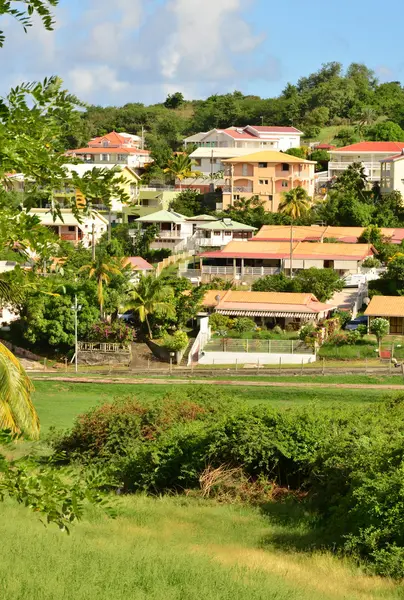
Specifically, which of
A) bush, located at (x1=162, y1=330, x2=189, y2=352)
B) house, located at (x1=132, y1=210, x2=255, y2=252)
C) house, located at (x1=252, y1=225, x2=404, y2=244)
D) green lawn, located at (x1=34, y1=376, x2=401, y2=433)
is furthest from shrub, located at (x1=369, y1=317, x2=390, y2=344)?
house, located at (x1=132, y1=210, x2=255, y2=252)

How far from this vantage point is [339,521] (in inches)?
748

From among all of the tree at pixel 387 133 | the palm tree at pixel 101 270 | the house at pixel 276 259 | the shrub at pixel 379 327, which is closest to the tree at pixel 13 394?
the palm tree at pixel 101 270

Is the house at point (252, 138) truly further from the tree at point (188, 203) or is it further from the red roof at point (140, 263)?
the red roof at point (140, 263)

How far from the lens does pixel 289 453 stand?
23156mm

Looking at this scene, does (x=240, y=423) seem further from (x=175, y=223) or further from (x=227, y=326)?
(x=175, y=223)

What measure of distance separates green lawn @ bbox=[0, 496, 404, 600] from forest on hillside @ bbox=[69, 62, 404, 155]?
76.6m

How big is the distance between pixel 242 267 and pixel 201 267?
2.49 m

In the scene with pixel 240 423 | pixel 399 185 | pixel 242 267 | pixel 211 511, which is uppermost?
pixel 399 185

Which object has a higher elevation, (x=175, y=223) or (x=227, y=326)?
(x=175, y=223)

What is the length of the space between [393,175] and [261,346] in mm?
30224

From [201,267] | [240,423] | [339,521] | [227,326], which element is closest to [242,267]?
[201,267]

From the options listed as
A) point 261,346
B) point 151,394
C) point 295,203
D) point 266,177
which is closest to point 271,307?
point 261,346

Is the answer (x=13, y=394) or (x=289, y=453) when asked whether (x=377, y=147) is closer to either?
(x=289, y=453)

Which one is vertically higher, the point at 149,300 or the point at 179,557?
the point at 149,300
